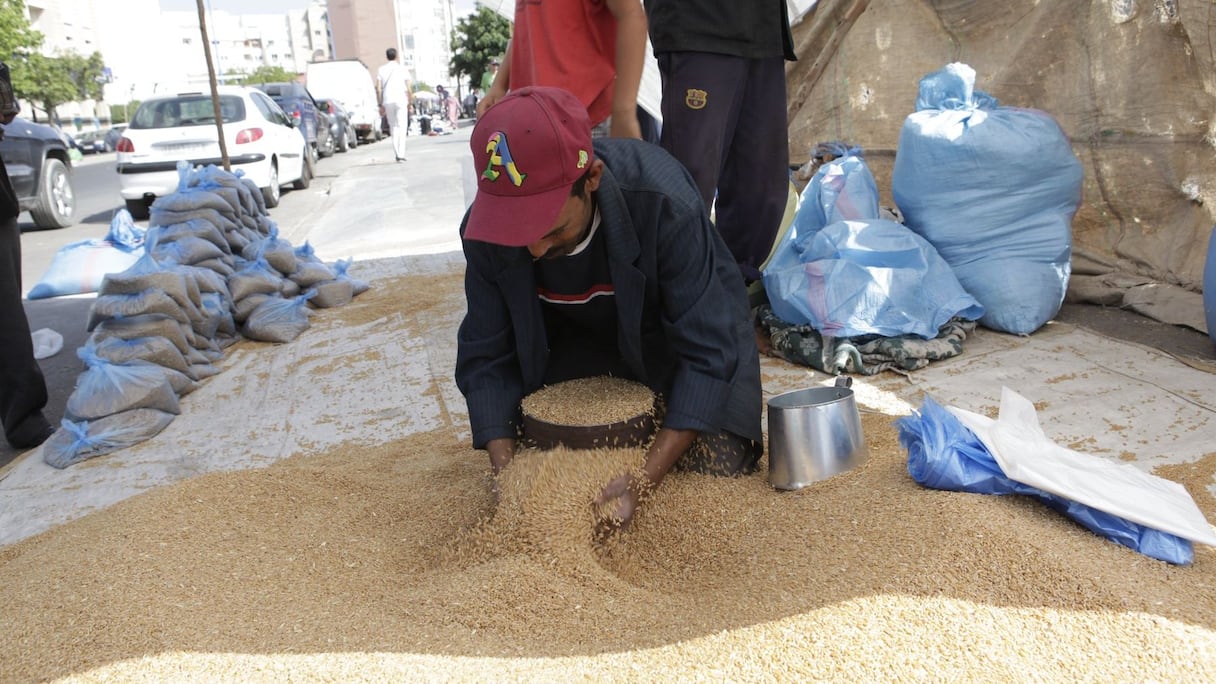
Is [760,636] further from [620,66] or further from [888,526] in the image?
[620,66]

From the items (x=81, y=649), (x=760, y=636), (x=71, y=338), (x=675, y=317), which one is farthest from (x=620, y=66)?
(x=71, y=338)

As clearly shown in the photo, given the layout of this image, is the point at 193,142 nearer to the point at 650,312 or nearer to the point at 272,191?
the point at 272,191

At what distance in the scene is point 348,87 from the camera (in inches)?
760

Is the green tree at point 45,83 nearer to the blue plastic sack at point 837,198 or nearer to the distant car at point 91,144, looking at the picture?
the distant car at point 91,144

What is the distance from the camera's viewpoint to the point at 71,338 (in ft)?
14.0

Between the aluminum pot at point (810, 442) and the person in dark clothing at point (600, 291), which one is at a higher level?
the person in dark clothing at point (600, 291)

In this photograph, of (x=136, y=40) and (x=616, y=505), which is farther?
(x=136, y=40)

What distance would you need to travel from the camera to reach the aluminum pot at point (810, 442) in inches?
73.5

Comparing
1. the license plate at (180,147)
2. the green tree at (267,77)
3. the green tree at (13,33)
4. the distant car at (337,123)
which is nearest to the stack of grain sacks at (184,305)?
the license plate at (180,147)

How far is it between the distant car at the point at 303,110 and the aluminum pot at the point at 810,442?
1050 centimetres

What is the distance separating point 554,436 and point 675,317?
352 mm

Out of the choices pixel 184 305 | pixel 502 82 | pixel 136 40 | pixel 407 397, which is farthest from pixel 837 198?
pixel 136 40

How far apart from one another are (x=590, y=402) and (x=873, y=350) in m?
1.29

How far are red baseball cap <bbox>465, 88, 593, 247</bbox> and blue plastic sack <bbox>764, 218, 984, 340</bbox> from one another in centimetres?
153
